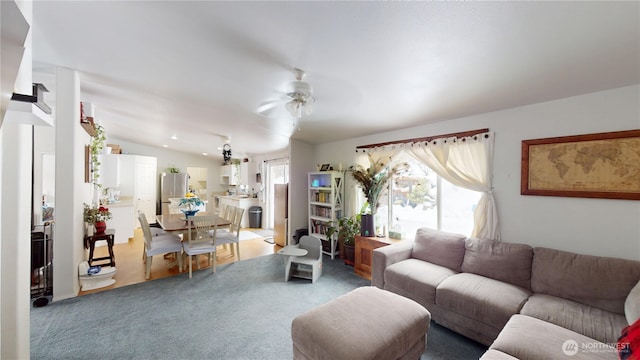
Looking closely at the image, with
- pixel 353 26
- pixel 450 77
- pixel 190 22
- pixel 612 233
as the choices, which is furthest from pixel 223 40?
pixel 612 233

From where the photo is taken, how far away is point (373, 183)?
381 cm

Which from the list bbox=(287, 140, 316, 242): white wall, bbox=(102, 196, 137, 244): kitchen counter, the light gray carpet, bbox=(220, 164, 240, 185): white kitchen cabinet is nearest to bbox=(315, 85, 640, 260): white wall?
the light gray carpet

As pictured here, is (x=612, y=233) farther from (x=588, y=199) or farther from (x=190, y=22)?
(x=190, y=22)

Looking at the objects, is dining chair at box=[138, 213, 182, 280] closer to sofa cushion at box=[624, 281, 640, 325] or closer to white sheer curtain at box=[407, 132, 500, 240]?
white sheer curtain at box=[407, 132, 500, 240]

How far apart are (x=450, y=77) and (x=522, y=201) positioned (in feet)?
5.51

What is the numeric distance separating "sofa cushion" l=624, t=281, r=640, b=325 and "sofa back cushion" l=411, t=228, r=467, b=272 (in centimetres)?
116

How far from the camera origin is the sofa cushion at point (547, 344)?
1424 millimetres

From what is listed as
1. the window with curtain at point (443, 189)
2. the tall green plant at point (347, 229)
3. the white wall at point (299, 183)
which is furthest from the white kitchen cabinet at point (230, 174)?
the window with curtain at point (443, 189)

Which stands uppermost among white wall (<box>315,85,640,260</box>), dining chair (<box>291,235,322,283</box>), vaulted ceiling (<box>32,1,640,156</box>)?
vaulted ceiling (<box>32,1,640,156</box>)

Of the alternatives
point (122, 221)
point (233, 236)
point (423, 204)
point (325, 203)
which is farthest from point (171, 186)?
point (423, 204)

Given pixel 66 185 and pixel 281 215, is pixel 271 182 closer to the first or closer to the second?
pixel 281 215

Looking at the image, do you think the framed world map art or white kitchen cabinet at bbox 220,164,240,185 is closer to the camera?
the framed world map art

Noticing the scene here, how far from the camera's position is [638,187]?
6.49 ft

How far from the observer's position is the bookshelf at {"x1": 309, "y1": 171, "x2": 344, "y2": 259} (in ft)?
14.4
